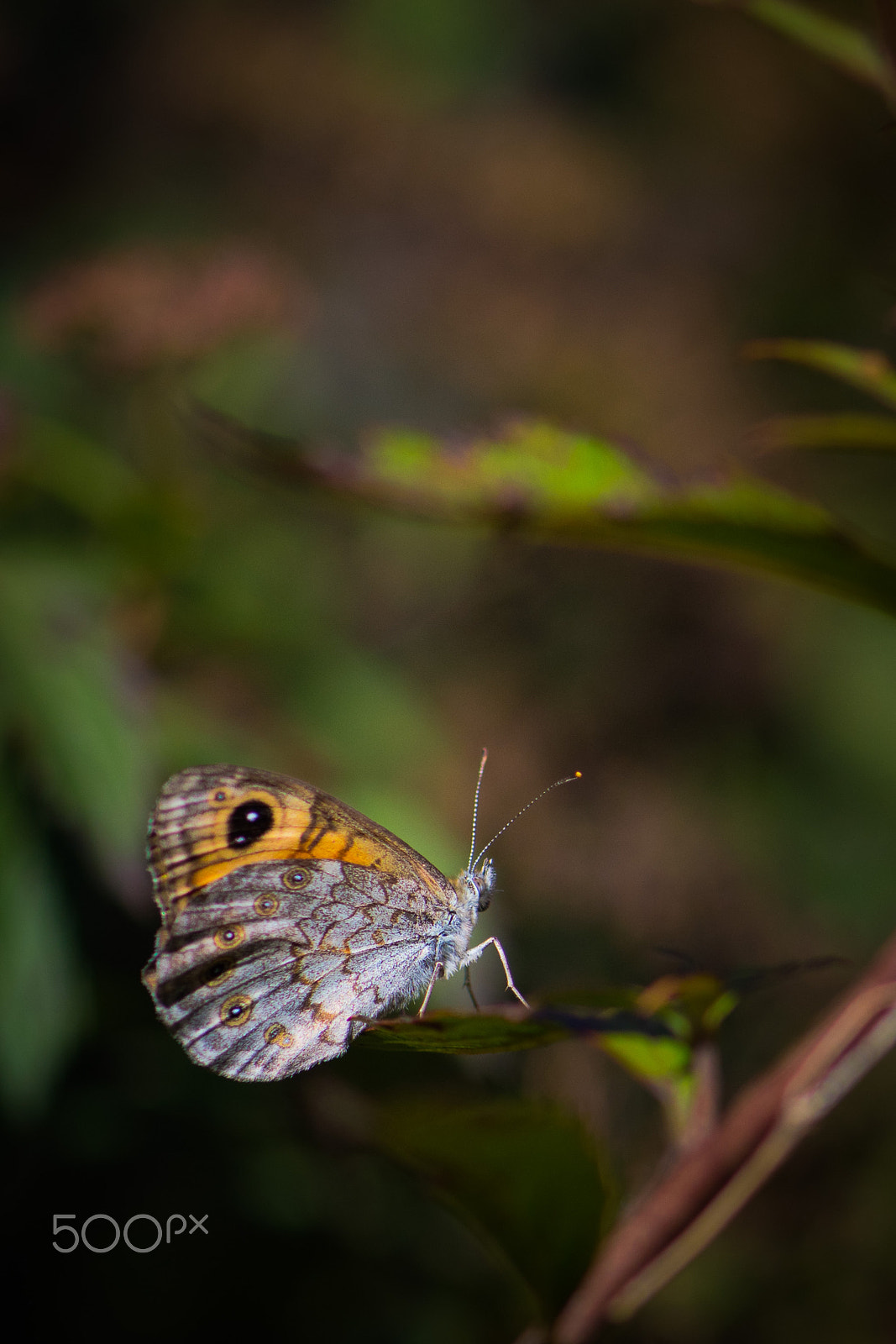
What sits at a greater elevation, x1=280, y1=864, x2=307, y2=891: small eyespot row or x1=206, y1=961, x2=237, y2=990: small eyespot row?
x1=280, y1=864, x2=307, y2=891: small eyespot row

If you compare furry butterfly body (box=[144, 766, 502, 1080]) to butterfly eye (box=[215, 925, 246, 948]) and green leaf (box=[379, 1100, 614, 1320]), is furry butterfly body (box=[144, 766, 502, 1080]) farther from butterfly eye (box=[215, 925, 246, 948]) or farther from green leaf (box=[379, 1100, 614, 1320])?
green leaf (box=[379, 1100, 614, 1320])

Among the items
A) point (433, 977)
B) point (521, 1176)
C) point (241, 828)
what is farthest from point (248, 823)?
point (521, 1176)

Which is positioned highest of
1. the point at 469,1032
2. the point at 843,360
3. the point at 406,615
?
the point at 843,360

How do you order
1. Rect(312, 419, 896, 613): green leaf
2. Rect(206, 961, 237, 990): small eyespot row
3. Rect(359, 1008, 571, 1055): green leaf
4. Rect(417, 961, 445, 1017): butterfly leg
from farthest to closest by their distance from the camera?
Rect(417, 961, 445, 1017): butterfly leg < Rect(206, 961, 237, 990): small eyespot row < Rect(312, 419, 896, 613): green leaf < Rect(359, 1008, 571, 1055): green leaf

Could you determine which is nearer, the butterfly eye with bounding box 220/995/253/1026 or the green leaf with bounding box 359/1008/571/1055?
the green leaf with bounding box 359/1008/571/1055

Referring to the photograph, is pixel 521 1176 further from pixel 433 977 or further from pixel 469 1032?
pixel 433 977

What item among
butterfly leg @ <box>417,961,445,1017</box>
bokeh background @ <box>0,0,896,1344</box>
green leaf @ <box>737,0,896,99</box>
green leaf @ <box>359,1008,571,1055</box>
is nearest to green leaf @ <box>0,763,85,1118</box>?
bokeh background @ <box>0,0,896,1344</box>
